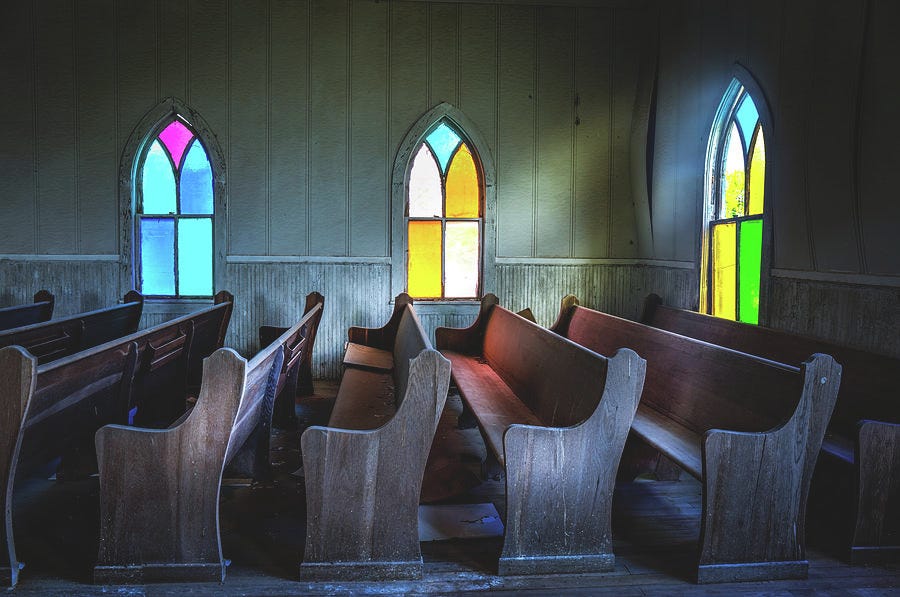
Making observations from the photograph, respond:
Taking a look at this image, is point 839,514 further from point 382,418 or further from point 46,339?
point 46,339

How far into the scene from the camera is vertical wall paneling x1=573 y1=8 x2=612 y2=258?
7.08 meters

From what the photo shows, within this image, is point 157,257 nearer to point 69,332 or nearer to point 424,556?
point 69,332

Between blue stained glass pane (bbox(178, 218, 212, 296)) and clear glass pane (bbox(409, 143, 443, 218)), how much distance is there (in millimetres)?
2307

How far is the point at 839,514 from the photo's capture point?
10.1 ft

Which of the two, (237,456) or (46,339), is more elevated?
(46,339)

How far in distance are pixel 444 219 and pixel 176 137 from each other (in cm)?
314

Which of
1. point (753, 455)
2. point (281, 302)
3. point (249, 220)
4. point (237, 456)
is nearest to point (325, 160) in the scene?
point (249, 220)

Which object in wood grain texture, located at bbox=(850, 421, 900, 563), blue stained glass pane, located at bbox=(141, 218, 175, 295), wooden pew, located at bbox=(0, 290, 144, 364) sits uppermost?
blue stained glass pane, located at bbox=(141, 218, 175, 295)

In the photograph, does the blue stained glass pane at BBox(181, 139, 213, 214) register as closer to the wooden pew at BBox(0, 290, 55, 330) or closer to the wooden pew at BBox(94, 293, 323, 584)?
the wooden pew at BBox(0, 290, 55, 330)

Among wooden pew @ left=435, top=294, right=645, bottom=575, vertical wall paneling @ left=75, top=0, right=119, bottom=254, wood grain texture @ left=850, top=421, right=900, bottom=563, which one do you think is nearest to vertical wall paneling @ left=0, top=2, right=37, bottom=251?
vertical wall paneling @ left=75, top=0, right=119, bottom=254

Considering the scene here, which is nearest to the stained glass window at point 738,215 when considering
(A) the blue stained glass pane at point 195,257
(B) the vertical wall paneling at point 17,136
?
(A) the blue stained glass pane at point 195,257

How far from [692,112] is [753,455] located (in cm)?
430

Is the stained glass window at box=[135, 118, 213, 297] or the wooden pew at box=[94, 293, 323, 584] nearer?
the wooden pew at box=[94, 293, 323, 584]

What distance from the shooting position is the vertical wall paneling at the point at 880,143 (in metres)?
3.62
